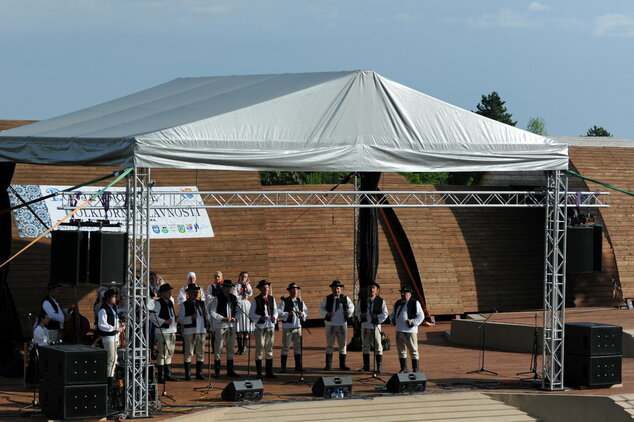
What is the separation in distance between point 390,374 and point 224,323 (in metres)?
3.12

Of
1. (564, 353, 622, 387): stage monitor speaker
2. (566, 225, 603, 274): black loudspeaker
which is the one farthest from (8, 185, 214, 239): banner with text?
(564, 353, 622, 387): stage monitor speaker

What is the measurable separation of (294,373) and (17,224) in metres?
8.60

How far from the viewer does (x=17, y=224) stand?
23.2m

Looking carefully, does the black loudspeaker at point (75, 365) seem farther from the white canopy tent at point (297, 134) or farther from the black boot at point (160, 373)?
the black boot at point (160, 373)

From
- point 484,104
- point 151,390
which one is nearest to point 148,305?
point 151,390

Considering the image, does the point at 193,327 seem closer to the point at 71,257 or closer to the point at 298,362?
the point at 298,362

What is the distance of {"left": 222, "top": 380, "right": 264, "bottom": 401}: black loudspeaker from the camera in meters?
15.1

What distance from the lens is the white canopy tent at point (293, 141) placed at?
14297mm

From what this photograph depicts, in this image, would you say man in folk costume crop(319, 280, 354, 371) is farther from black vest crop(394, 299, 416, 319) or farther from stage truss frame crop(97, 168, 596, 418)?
stage truss frame crop(97, 168, 596, 418)

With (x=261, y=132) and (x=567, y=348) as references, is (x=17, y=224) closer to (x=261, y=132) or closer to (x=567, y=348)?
(x=261, y=132)

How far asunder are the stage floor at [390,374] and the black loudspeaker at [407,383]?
0.26 m

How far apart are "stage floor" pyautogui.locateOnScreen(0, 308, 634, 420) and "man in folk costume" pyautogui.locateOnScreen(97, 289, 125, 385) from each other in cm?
108

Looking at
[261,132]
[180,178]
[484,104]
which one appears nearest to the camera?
[261,132]

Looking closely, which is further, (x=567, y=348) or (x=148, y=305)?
(x=567, y=348)
